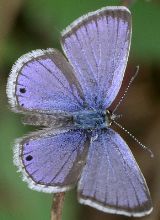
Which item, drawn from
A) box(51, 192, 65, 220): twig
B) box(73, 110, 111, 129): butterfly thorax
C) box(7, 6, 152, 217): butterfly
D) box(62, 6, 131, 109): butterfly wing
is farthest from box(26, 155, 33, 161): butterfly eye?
box(62, 6, 131, 109): butterfly wing

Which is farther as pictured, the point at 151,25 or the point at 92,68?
the point at 151,25

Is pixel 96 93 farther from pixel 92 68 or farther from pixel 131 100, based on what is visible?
pixel 131 100

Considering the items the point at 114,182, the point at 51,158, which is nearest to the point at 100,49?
the point at 51,158

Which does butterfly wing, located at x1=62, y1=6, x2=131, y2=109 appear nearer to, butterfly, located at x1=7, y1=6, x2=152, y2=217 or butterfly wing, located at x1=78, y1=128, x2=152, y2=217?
butterfly, located at x1=7, y1=6, x2=152, y2=217

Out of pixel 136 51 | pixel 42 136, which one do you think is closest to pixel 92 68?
pixel 42 136

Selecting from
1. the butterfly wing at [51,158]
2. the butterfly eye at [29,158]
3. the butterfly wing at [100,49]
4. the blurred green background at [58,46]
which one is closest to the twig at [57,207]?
the butterfly wing at [51,158]

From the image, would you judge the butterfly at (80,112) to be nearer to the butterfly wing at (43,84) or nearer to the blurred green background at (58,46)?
the butterfly wing at (43,84)
